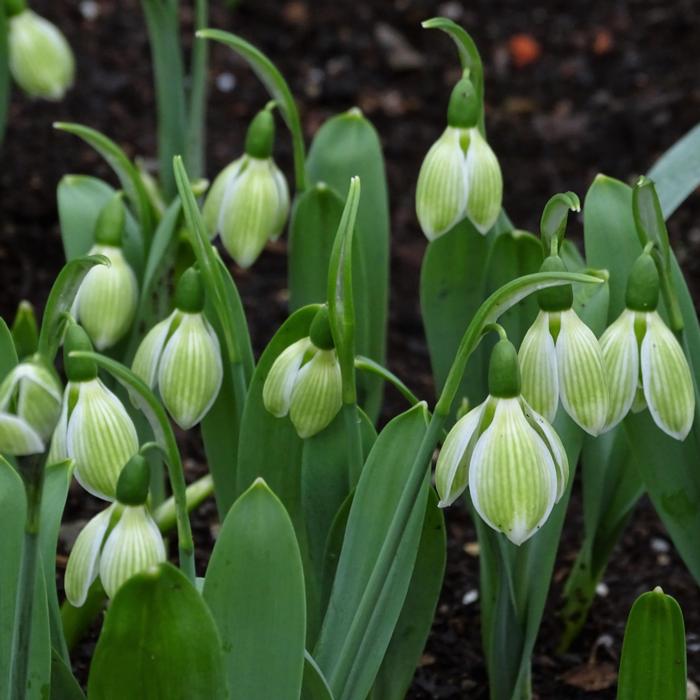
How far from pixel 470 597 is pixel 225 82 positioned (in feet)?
6.37

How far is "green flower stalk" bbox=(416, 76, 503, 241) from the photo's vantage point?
1.53 m

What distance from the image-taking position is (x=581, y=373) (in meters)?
1.28

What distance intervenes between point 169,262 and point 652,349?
0.78 meters

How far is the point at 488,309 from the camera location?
46.9 inches

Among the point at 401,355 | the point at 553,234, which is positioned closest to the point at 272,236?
the point at 553,234

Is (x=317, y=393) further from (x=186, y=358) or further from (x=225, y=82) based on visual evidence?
(x=225, y=82)

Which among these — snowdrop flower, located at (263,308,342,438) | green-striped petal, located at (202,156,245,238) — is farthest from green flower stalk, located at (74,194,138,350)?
snowdrop flower, located at (263,308,342,438)

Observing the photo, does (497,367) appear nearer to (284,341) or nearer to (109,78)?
(284,341)

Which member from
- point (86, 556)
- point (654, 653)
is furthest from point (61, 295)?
point (654, 653)

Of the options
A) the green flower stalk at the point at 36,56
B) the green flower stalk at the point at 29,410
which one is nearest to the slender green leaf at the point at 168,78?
the green flower stalk at the point at 36,56

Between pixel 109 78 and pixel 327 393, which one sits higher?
pixel 109 78

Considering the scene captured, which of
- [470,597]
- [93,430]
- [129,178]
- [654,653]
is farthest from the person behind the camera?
[470,597]

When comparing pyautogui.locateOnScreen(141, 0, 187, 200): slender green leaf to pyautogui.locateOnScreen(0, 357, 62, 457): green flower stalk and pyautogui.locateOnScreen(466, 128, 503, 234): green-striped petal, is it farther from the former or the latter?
pyautogui.locateOnScreen(0, 357, 62, 457): green flower stalk

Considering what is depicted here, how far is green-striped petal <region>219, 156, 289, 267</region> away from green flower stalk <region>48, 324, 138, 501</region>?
18.2 inches
